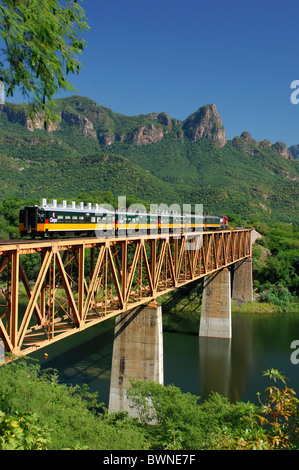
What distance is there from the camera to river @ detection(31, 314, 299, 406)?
27859 mm

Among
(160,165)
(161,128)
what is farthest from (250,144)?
(160,165)

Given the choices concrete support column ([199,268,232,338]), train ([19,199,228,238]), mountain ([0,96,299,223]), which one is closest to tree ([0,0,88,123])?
train ([19,199,228,238])

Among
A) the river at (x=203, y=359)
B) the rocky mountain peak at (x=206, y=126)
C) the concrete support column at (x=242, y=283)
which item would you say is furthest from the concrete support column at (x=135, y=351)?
the rocky mountain peak at (x=206, y=126)

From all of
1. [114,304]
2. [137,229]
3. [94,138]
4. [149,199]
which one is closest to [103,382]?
[114,304]

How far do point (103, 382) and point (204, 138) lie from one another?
165 metres

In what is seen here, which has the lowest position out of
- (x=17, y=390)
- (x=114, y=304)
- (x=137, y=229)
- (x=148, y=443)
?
(x=148, y=443)

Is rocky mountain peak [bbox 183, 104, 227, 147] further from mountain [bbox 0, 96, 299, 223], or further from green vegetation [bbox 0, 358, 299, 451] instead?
green vegetation [bbox 0, 358, 299, 451]

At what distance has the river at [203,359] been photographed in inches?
1097

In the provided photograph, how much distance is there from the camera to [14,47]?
27.2ft

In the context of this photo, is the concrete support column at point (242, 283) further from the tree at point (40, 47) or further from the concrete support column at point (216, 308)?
the tree at point (40, 47)

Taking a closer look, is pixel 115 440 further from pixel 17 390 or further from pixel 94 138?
pixel 94 138

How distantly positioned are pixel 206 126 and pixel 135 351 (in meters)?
171

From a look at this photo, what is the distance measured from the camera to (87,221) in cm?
→ 2162
